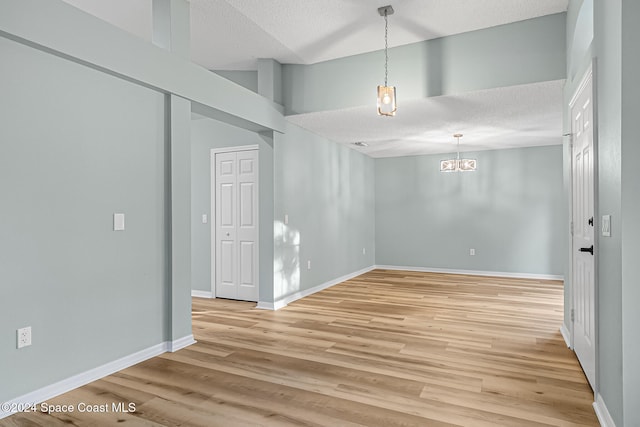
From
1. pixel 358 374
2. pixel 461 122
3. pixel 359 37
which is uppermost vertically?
pixel 359 37

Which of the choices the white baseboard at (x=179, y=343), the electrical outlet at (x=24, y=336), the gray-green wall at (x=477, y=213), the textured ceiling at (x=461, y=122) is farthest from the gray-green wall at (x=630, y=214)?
the gray-green wall at (x=477, y=213)

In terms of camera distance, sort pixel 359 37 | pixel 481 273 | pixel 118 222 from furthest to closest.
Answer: pixel 481 273 → pixel 359 37 → pixel 118 222

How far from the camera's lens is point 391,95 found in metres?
3.26

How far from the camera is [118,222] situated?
2.88 metres

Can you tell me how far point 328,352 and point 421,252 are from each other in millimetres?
4997

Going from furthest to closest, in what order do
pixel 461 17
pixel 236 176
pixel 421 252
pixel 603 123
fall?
1. pixel 421 252
2. pixel 236 176
3. pixel 461 17
4. pixel 603 123

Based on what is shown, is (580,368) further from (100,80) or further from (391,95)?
(100,80)

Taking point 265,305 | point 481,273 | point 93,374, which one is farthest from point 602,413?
point 481,273

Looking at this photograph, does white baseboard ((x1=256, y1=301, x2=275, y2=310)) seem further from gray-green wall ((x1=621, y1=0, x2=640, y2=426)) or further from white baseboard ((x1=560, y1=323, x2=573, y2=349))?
gray-green wall ((x1=621, y1=0, x2=640, y2=426))

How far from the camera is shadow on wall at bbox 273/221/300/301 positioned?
4.85 meters

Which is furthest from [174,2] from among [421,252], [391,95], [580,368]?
[421,252]

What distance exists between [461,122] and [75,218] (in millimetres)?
4527

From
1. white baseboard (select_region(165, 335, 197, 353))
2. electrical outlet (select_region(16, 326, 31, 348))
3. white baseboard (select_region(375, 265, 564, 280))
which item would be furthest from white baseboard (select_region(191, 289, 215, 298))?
white baseboard (select_region(375, 265, 564, 280))

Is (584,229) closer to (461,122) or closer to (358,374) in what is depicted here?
(358,374)
